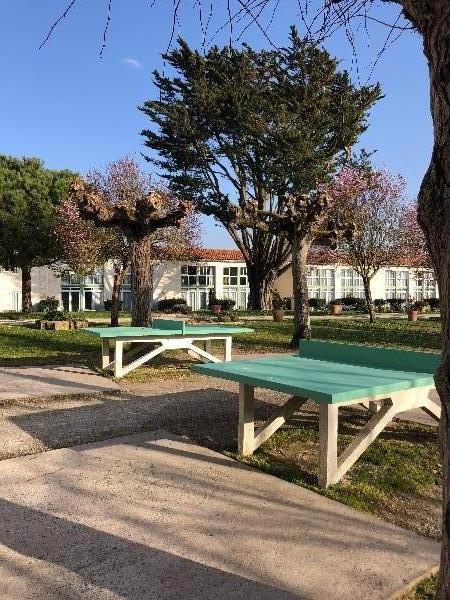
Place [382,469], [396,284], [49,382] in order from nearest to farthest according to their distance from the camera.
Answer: [382,469] → [49,382] → [396,284]

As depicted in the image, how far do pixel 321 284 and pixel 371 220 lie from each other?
78.0 ft

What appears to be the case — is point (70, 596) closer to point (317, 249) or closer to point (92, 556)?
point (92, 556)

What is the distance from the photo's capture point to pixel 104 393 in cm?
777

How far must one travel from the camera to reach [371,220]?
86.3ft

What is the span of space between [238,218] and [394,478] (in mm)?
10442

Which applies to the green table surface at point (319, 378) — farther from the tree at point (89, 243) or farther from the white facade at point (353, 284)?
the white facade at point (353, 284)

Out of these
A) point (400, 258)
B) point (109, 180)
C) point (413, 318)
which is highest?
point (109, 180)

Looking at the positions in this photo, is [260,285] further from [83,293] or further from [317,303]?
[83,293]

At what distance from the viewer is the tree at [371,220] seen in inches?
1023

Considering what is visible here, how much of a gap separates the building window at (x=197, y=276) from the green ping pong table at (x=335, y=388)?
1546 inches

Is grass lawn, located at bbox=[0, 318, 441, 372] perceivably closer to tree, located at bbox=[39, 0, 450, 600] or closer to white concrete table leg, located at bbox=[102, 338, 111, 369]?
white concrete table leg, located at bbox=[102, 338, 111, 369]

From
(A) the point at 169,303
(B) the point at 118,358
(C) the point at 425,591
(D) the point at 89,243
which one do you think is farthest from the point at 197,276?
(C) the point at 425,591

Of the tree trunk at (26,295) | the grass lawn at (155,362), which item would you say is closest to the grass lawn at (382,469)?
the grass lawn at (155,362)

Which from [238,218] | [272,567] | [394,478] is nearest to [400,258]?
[238,218]
